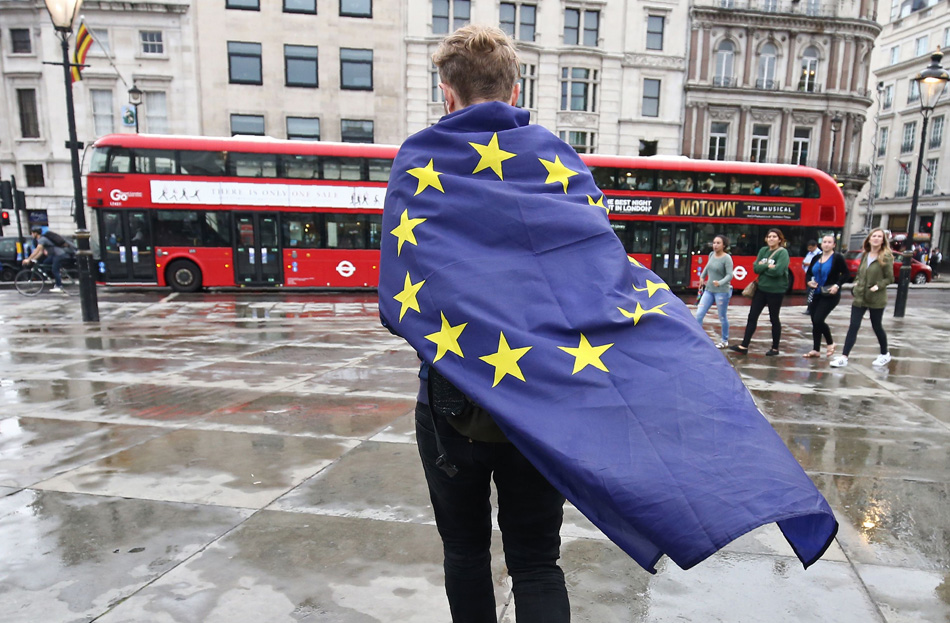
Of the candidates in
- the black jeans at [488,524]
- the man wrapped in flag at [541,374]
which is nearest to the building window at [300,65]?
the man wrapped in flag at [541,374]

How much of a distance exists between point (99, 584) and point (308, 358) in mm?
5577

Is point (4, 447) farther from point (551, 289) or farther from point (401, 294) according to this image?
point (551, 289)

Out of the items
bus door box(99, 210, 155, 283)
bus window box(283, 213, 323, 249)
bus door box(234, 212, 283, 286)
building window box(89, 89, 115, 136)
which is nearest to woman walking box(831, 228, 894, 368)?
bus window box(283, 213, 323, 249)

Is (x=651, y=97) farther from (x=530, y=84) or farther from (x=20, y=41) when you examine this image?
(x=20, y=41)

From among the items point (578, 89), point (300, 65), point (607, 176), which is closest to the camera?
point (607, 176)

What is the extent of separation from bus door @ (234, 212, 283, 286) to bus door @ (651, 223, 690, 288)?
38.0 feet

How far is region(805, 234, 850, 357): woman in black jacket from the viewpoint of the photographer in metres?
8.34

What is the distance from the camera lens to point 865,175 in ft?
122

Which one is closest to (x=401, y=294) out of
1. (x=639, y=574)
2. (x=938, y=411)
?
(x=639, y=574)

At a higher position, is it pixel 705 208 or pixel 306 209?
pixel 705 208

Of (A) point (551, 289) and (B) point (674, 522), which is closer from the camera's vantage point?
(B) point (674, 522)

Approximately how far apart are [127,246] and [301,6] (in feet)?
66.1

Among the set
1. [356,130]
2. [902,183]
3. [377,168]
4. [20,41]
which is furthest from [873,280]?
[902,183]

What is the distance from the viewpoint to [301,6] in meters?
31.2
